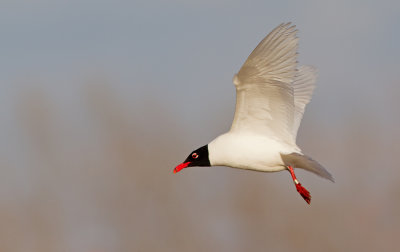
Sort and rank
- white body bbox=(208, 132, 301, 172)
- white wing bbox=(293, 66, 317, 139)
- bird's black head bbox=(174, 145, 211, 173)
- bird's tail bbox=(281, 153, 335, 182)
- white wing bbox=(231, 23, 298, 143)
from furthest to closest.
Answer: white wing bbox=(293, 66, 317, 139), bird's black head bbox=(174, 145, 211, 173), white body bbox=(208, 132, 301, 172), white wing bbox=(231, 23, 298, 143), bird's tail bbox=(281, 153, 335, 182)

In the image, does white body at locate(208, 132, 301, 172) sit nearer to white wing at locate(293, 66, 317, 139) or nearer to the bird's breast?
the bird's breast

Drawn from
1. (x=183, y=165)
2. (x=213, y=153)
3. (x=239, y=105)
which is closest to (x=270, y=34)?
(x=239, y=105)

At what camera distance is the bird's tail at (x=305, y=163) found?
9438mm

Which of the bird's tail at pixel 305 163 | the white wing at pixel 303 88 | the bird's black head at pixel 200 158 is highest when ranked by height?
the white wing at pixel 303 88

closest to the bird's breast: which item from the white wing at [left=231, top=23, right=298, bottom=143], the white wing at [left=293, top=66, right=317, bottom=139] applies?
the white wing at [left=231, top=23, right=298, bottom=143]

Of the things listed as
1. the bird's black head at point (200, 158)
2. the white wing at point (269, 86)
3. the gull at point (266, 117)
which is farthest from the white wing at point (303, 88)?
the bird's black head at point (200, 158)

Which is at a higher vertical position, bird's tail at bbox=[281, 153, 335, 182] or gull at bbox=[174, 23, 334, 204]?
gull at bbox=[174, 23, 334, 204]

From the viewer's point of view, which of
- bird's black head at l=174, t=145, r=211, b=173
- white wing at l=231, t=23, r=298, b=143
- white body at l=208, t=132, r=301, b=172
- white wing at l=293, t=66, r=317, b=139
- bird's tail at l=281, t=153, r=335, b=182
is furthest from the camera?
white wing at l=293, t=66, r=317, b=139

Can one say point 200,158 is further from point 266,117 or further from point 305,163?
point 305,163

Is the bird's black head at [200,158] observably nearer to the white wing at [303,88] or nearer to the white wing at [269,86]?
the white wing at [269,86]

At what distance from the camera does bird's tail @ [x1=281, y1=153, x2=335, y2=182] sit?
31.0ft

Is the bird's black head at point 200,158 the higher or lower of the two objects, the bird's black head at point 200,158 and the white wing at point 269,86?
the lower

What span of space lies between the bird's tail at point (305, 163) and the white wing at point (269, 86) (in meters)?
0.49

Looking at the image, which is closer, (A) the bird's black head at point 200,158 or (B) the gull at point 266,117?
(B) the gull at point 266,117
